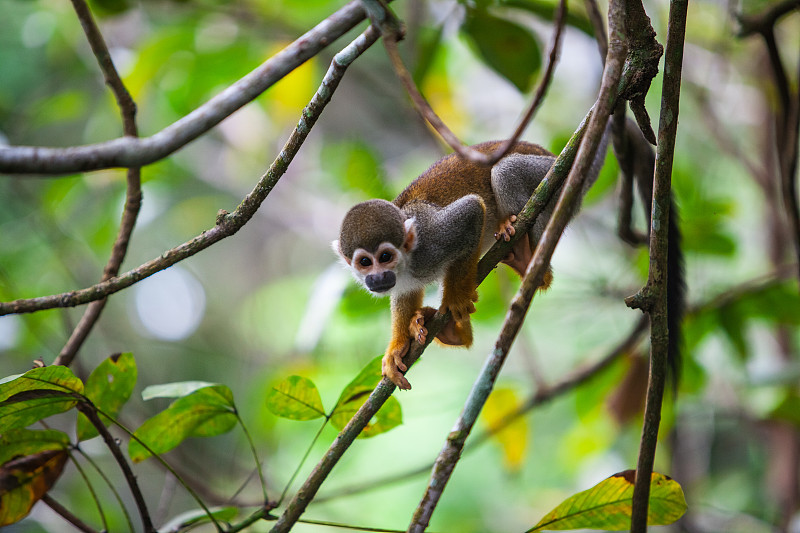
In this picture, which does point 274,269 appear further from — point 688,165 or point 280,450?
point 688,165

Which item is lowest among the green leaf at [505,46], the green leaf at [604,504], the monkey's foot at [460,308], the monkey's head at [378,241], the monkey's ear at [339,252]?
the green leaf at [604,504]

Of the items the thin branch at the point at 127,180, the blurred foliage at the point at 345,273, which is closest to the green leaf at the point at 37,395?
the blurred foliage at the point at 345,273

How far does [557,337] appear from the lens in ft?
19.6

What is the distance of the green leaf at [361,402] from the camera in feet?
5.18

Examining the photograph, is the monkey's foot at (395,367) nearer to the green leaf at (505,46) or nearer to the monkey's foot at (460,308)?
the monkey's foot at (460,308)

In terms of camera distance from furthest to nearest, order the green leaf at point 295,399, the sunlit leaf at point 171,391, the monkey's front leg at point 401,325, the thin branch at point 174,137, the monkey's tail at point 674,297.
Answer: the monkey's front leg at point 401,325 < the monkey's tail at point 674,297 < the green leaf at point 295,399 < the sunlit leaf at point 171,391 < the thin branch at point 174,137

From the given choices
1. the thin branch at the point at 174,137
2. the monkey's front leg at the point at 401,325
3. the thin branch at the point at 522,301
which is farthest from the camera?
the monkey's front leg at the point at 401,325

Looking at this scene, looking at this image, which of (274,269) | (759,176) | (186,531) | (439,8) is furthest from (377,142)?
(186,531)

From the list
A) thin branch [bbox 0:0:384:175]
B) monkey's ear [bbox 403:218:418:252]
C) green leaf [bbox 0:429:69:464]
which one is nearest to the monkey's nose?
monkey's ear [bbox 403:218:418:252]

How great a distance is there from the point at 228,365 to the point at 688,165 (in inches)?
155

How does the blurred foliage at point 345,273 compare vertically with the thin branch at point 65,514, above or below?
above

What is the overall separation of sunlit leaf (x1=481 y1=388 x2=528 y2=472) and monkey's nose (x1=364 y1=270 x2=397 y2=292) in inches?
45.2

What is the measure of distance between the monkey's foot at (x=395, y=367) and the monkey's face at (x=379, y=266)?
0.22 m

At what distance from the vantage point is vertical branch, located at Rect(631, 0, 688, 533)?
1.24m
